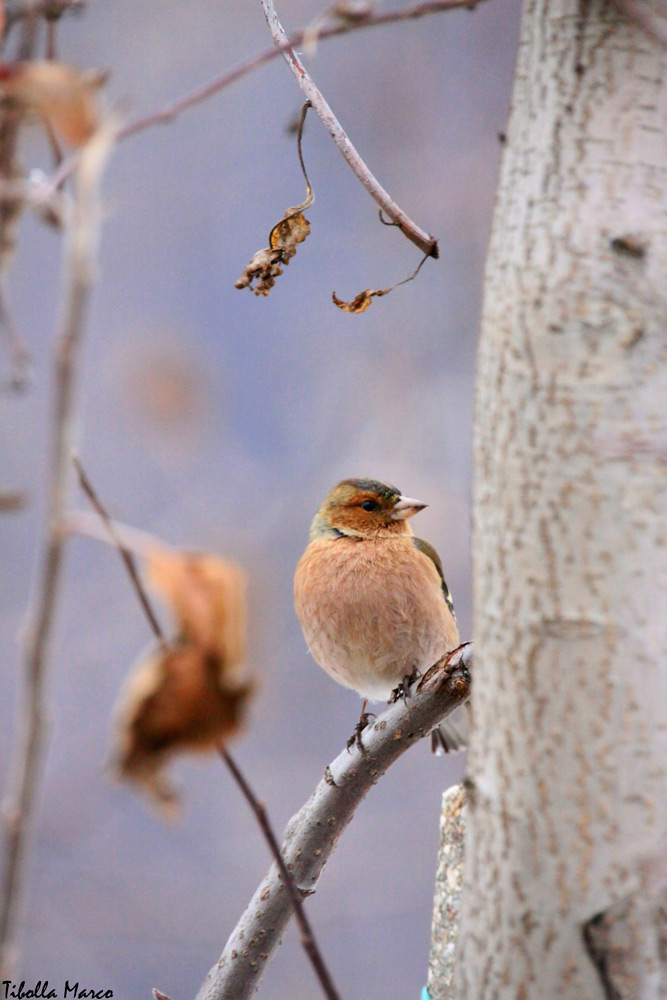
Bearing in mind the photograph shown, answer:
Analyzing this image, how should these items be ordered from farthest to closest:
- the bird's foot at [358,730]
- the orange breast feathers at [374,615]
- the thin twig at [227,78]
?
the orange breast feathers at [374,615]
the bird's foot at [358,730]
the thin twig at [227,78]

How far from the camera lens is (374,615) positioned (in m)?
2.90

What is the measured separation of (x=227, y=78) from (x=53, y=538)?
1.69 ft

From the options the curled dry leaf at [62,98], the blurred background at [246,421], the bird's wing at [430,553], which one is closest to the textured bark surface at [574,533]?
the curled dry leaf at [62,98]

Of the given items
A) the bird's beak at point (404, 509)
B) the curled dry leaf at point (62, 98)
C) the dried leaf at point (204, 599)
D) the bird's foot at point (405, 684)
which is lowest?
the bird's foot at point (405, 684)

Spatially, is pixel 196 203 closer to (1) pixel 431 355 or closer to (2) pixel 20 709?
(1) pixel 431 355

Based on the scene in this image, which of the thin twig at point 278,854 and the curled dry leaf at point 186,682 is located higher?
the curled dry leaf at point 186,682

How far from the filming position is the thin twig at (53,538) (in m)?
0.66

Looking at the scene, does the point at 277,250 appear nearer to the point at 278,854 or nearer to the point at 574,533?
the point at 574,533

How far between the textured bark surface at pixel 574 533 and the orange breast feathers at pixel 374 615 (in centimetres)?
179

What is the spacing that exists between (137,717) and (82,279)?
1.15 ft

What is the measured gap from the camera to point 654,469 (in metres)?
1.03

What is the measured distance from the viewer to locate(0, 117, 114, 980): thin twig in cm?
66

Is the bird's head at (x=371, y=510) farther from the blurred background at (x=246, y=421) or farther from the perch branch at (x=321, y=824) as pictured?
the perch branch at (x=321, y=824)

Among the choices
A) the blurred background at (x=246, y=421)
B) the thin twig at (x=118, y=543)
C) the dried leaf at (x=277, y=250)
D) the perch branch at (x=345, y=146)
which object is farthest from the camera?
the blurred background at (x=246, y=421)
